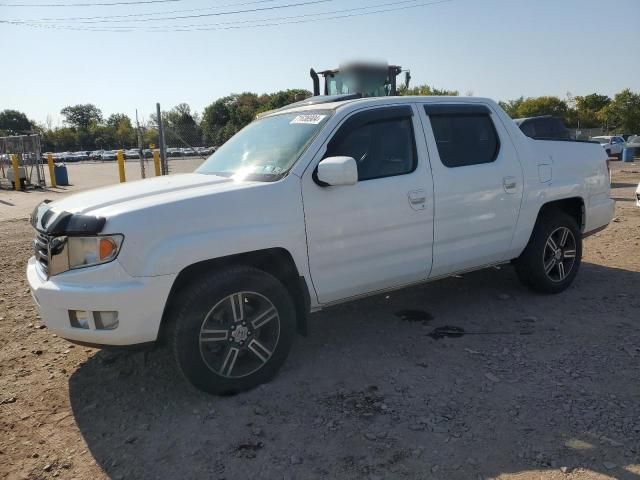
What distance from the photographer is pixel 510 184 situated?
462 cm

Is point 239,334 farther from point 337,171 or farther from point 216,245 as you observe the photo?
point 337,171

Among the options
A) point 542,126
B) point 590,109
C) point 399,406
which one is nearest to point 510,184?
point 399,406

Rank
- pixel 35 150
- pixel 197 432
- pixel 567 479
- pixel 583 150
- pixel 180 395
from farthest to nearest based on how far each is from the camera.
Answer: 1. pixel 35 150
2. pixel 583 150
3. pixel 180 395
4. pixel 197 432
5. pixel 567 479

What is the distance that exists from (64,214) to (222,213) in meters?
0.95

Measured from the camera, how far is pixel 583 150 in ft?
17.4

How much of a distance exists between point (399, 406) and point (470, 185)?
1.97 metres

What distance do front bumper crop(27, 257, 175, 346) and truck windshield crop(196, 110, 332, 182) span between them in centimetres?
110

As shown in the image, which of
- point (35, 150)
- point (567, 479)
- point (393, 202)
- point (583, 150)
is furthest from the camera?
point (35, 150)

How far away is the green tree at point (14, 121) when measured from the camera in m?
114

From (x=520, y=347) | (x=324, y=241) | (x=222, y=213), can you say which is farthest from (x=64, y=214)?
(x=520, y=347)

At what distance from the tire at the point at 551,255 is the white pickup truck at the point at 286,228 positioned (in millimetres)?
33

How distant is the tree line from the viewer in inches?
726

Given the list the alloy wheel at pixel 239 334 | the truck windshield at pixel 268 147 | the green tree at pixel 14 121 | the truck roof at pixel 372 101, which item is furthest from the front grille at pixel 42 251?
the green tree at pixel 14 121

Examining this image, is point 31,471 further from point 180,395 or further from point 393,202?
point 393,202
